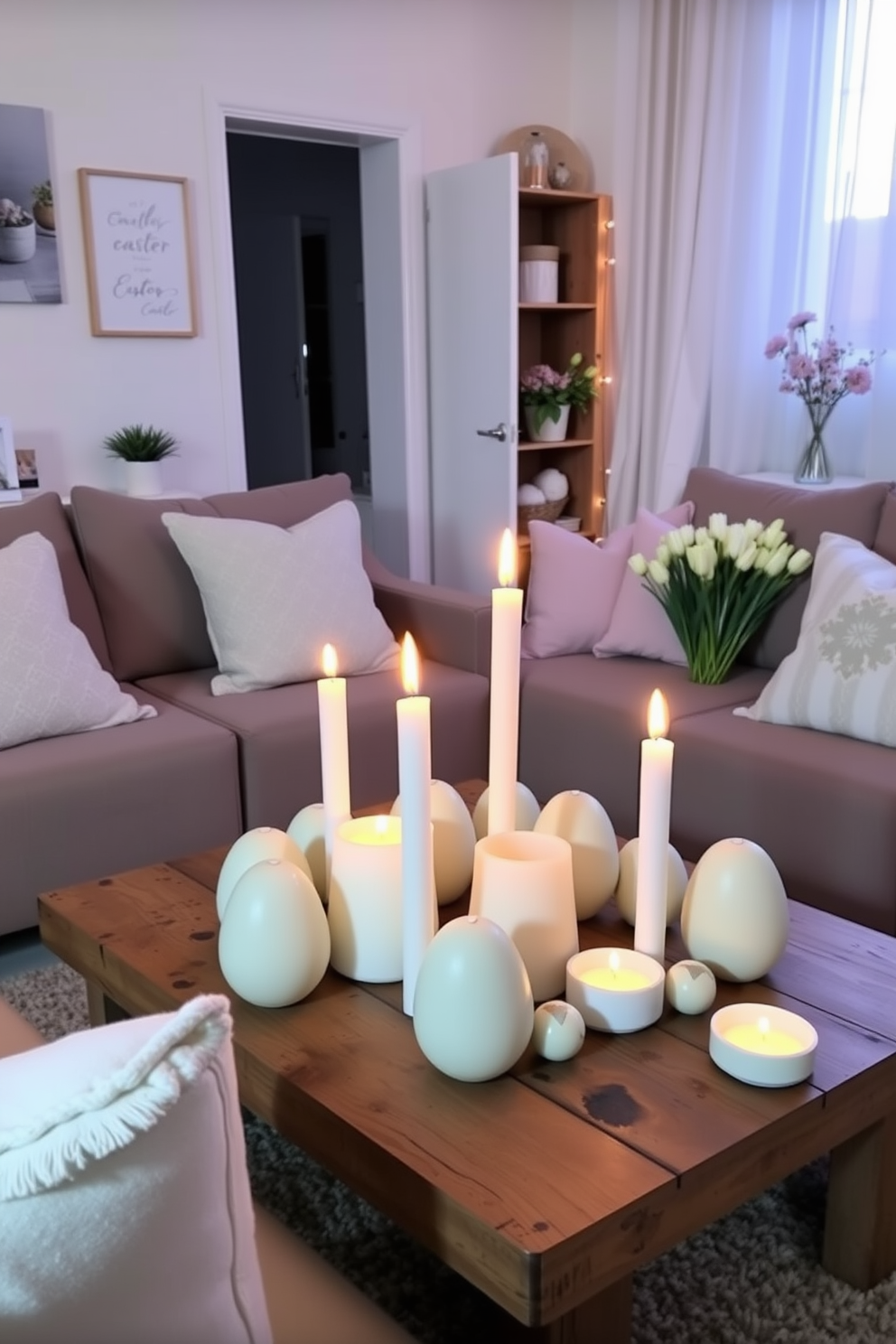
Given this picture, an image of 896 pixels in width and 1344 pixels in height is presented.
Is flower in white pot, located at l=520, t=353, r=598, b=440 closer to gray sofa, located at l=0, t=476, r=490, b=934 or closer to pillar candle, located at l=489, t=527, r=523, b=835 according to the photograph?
gray sofa, located at l=0, t=476, r=490, b=934

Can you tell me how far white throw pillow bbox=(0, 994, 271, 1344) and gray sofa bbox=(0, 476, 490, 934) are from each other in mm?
1743

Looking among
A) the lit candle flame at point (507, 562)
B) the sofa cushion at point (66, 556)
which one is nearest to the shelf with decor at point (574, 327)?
the sofa cushion at point (66, 556)

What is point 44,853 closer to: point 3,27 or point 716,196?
point 3,27

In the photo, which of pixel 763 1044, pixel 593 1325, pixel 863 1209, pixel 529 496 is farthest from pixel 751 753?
pixel 529 496

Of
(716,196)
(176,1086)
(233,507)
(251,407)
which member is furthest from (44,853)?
(251,407)

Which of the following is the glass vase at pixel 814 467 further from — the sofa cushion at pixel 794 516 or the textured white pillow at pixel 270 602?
the textured white pillow at pixel 270 602

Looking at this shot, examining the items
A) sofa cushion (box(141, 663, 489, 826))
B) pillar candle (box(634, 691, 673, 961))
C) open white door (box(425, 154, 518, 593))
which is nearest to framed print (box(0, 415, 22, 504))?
sofa cushion (box(141, 663, 489, 826))

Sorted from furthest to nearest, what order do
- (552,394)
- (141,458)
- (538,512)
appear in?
(538,512) → (552,394) → (141,458)

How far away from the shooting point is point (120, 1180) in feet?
1.78

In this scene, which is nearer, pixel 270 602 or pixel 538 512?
pixel 270 602

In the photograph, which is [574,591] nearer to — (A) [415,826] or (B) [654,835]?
(B) [654,835]

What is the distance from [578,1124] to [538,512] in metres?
3.52

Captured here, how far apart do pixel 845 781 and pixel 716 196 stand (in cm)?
254

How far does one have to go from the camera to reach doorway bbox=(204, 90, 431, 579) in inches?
154
